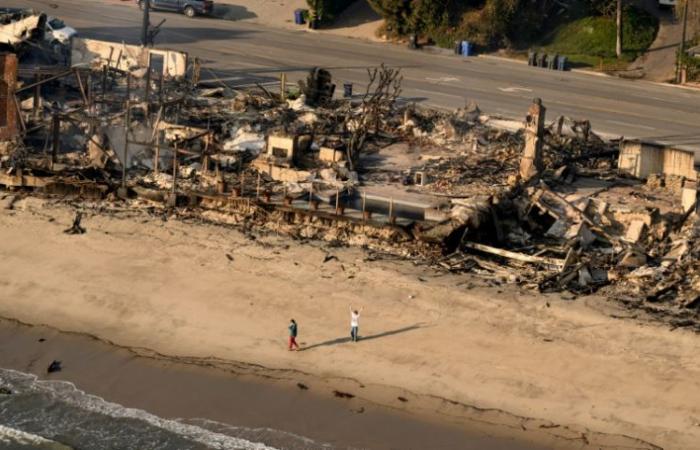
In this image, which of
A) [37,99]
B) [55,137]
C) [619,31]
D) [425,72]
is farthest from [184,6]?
[55,137]

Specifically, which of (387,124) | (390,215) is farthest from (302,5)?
(390,215)

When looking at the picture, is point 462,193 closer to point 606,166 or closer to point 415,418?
point 606,166

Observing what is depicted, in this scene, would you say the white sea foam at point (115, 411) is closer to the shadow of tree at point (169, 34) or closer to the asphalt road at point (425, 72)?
the asphalt road at point (425, 72)

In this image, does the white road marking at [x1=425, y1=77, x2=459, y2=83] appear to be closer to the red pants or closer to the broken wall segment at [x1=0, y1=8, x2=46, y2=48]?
the broken wall segment at [x1=0, y1=8, x2=46, y2=48]

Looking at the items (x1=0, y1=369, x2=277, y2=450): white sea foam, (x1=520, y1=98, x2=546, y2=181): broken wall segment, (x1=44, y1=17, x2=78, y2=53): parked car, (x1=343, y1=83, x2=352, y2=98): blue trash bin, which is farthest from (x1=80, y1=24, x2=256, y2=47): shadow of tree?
(x1=0, y1=369, x2=277, y2=450): white sea foam

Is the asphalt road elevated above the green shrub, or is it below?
below
